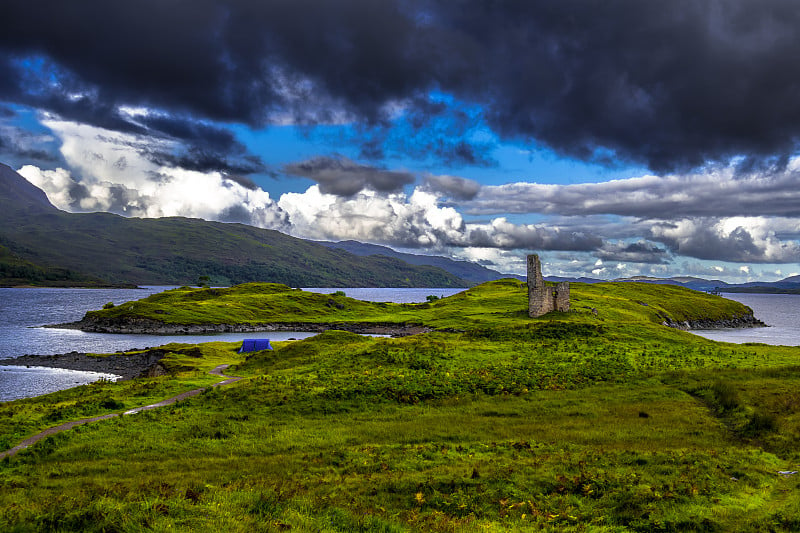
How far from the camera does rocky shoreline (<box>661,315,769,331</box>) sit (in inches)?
6035

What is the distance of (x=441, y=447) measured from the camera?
22156mm

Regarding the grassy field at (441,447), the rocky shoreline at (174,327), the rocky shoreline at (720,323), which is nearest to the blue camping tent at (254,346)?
the grassy field at (441,447)

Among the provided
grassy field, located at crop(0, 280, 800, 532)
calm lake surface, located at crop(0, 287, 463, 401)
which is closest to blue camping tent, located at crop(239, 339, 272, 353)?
calm lake surface, located at crop(0, 287, 463, 401)

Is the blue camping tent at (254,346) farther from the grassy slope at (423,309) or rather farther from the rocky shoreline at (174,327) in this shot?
the rocky shoreline at (174,327)

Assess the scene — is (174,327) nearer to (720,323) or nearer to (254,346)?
(254,346)

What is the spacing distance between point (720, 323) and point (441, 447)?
18532 cm

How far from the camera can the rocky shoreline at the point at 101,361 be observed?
83.1 m

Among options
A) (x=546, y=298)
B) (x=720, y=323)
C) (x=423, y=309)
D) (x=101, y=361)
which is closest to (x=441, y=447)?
(x=546, y=298)

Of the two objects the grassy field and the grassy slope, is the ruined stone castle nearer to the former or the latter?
the grassy slope

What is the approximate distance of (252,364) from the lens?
191 ft

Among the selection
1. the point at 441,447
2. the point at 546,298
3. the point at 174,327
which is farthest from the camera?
the point at 174,327

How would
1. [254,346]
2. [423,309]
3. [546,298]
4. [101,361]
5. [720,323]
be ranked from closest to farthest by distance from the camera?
[254,346] → [101,361] → [546,298] → [720,323] → [423,309]

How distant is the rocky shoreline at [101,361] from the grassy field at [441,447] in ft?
125

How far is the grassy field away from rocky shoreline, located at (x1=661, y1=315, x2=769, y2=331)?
370ft
